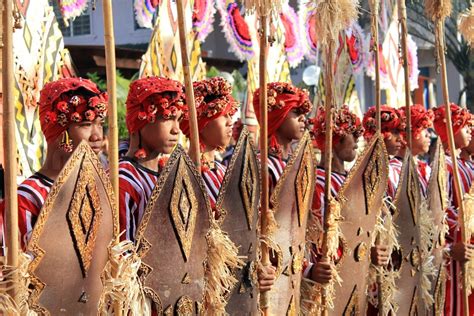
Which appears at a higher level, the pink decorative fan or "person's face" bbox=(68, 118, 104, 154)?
the pink decorative fan

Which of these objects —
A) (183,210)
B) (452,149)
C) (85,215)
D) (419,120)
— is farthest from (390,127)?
(85,215)

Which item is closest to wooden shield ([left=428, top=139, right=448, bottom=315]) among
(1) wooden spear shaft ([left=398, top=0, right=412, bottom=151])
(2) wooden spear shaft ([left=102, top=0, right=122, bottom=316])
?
(1) wooden spear shaft ([left=398, top=0, right=412, bottom=151])

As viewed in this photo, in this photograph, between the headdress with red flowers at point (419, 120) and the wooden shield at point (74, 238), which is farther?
the headdress with red flowers at point (419, 120)

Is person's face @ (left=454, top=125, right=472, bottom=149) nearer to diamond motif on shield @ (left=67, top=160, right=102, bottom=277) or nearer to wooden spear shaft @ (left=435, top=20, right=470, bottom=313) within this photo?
wooden spear shaft @ (left=435, top=20, right=470, bottom=313)

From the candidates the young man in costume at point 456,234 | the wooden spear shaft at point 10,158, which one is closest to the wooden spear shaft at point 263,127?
the wooden spear shaft at point 10,158

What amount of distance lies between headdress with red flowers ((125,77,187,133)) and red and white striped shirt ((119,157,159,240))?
203mm

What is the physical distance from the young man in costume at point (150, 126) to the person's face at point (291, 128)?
1.13 m

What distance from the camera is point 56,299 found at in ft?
11.5

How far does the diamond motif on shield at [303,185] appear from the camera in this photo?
5.05 metres

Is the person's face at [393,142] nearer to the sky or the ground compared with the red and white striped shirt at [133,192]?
nearer to the sky

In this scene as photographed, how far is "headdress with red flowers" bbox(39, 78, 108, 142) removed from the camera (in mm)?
3957

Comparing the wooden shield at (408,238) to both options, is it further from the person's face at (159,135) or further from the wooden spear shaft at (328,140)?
the person's face at (159,135)

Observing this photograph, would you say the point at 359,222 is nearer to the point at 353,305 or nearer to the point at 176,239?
the point at 353,305

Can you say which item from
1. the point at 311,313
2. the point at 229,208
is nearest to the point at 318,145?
the point at 311,313
